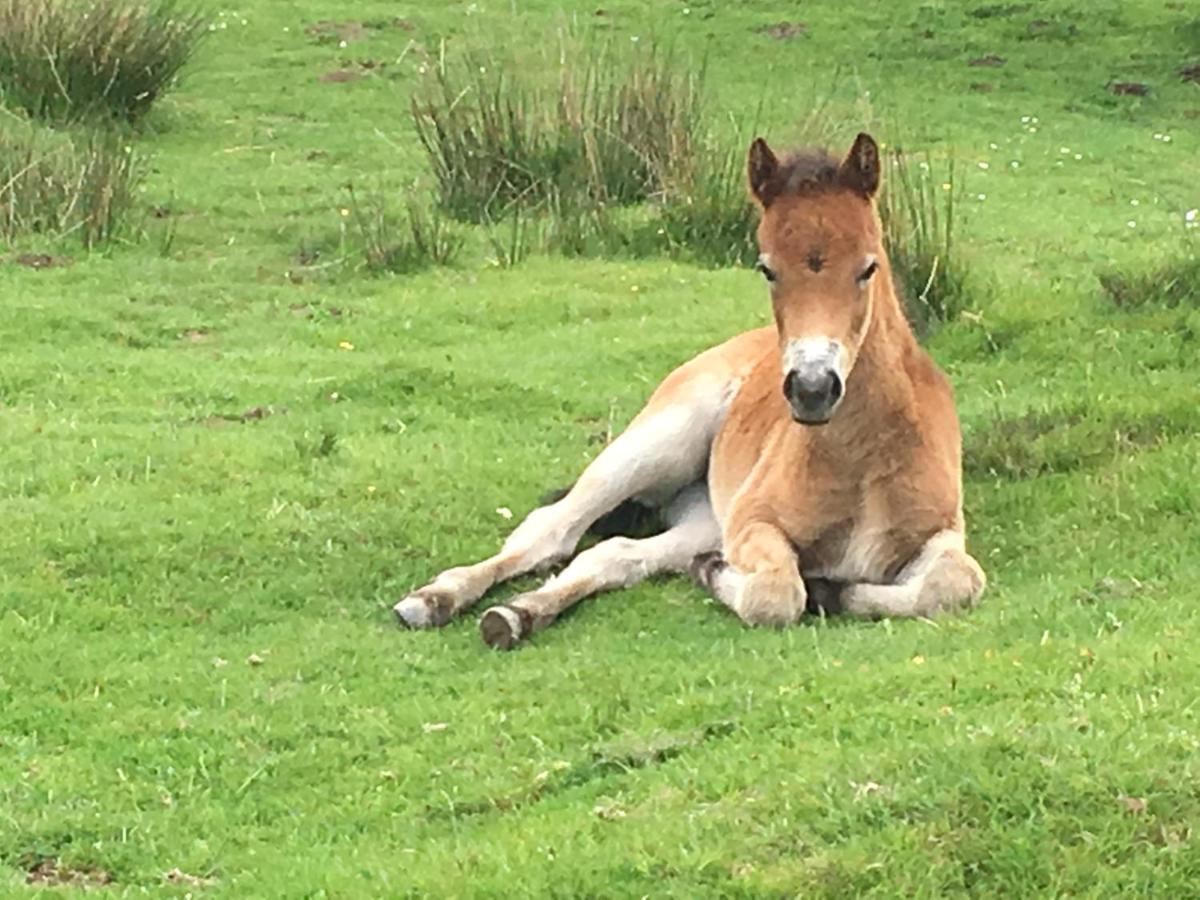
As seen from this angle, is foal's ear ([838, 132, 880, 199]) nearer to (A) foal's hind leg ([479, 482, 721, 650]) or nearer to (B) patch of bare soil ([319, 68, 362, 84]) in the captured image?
(A) foal's hind leg ([479, 482, 721, 650])

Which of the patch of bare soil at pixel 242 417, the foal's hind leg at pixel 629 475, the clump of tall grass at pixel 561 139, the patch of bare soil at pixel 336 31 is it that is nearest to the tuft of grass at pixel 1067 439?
the foal's hind leg at pixel 629 475

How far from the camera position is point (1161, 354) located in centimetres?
909

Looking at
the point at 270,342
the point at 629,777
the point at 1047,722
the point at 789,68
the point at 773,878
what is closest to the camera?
the point at 773,878

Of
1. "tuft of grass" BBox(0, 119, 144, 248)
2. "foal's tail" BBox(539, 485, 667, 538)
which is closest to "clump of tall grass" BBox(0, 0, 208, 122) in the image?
"tuft of grass" BBox(0, 119, 144, 248)

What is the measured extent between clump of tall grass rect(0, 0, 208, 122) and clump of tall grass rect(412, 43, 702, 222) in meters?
3.22

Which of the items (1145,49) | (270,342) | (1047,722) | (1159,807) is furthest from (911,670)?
(1145,49)

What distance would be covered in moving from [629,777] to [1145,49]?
18.5 metres

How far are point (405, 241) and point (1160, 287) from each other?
205 inches

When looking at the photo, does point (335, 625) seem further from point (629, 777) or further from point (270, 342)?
point (270, 342)

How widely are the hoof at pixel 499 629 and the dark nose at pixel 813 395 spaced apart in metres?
1.35

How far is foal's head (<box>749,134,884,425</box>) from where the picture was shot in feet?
18.5

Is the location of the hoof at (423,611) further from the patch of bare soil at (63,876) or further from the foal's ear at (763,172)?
the patch of bare soil at (63,876)

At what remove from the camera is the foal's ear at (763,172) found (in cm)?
610

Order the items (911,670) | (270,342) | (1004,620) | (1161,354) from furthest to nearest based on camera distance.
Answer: (270,342), (1161,354), (1004,620), (911,670)
